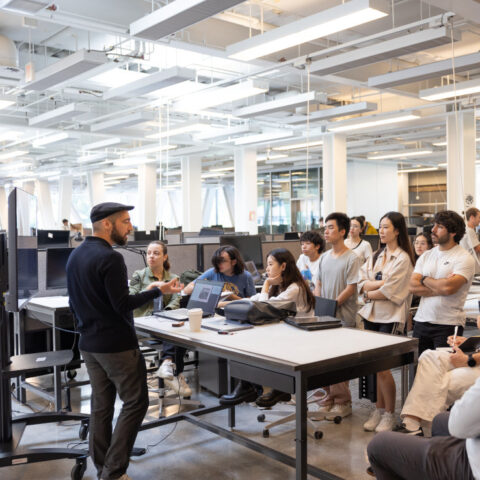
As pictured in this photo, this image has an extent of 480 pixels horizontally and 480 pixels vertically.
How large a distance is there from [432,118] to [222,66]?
16.3ft

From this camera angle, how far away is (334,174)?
1230 centimetres

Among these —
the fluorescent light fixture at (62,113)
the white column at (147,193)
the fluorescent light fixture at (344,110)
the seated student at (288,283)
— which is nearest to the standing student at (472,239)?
the seated student at (288,283)

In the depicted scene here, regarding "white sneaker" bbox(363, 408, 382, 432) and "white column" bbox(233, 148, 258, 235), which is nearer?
"white sneaker" bbox(363, 408, 382, 432)

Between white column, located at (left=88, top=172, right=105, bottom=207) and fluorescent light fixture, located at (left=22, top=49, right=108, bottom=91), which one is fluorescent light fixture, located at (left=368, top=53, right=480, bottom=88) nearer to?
fluorescent light fixture, located at (left=22, top=49, right=108, bottom=91)

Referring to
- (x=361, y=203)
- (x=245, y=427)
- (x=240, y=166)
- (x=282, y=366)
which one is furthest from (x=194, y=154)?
(x=282, y=366)

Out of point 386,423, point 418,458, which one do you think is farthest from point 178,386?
point 418,458

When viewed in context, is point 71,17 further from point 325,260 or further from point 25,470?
point 25,470

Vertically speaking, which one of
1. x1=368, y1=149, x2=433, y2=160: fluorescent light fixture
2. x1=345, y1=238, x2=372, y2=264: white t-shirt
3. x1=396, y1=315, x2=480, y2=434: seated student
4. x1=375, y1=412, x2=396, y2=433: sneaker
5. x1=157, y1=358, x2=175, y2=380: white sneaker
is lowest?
x1=375, y1=412, x2=396, y2=433: sneaker

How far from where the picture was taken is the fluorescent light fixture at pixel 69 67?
572 cm

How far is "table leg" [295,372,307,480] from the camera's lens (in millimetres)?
2223

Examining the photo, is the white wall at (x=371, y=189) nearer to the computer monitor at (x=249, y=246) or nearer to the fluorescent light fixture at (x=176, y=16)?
the computer monitor at (x=249, y=246)

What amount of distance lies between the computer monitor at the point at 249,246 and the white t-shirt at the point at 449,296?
262 cm

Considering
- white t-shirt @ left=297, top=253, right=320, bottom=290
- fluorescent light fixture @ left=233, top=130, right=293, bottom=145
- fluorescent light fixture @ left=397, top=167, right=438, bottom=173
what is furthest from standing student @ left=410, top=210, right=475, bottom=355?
fluorescent light fixture @ left=397, top=167, right=438, bottom=173

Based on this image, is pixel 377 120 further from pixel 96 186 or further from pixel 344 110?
pixel 96 186
